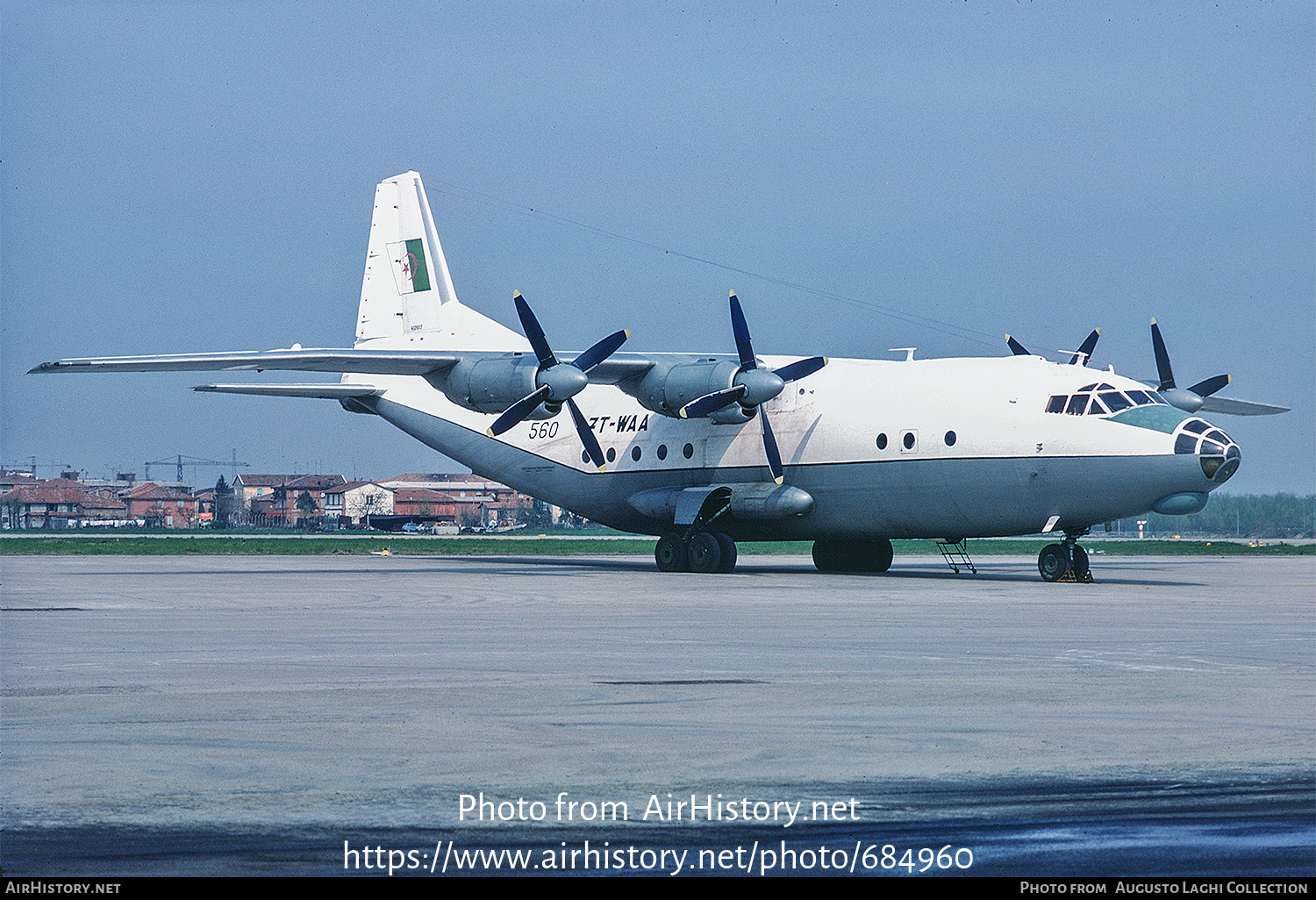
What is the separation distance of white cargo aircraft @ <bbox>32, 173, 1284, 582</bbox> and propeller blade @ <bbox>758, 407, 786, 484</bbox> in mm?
55

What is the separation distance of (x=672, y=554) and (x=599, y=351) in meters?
5.57

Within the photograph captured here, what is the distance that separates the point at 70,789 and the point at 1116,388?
83.4 feet

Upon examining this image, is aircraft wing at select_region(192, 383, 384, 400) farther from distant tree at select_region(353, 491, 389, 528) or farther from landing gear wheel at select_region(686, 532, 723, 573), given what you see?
distant tree at select_region(353, 491, 389, 528)

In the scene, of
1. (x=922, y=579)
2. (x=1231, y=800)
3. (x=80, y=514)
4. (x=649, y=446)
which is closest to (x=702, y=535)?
(x=649, y=446)

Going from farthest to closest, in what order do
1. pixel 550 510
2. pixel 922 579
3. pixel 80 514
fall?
pixel 550 510, pixel 80 514, pixel 922 579

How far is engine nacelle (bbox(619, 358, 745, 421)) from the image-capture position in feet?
108

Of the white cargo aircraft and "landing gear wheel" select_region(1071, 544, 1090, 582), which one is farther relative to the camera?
"landing gear wheel" select_region(1071, 544, 1090, 582)

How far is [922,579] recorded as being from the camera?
31.6 meters

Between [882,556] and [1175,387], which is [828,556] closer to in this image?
[882,556]

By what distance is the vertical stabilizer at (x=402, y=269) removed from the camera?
42500mm

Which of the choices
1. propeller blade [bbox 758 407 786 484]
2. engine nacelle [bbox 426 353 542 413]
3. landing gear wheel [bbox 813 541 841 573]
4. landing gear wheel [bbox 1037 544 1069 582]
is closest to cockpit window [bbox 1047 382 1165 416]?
landing gear wheel [bbox 1037 544 1069 582]

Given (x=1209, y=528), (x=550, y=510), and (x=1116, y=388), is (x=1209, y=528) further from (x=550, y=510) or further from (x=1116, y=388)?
(x=1116, y=388)

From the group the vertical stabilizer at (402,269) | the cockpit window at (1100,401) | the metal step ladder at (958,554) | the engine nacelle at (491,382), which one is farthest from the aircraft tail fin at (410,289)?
the cockpit window at (1100,401)

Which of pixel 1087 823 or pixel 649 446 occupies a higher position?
pixel 649 446
